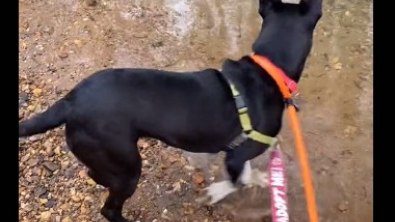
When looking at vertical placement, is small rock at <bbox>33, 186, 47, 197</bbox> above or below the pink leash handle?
below

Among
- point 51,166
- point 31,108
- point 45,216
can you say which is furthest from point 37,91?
point 45,216

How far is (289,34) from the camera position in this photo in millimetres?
3389

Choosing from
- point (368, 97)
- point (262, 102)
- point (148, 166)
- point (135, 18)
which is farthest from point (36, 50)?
point (368, 97)

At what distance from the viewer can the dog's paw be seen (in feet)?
12.4

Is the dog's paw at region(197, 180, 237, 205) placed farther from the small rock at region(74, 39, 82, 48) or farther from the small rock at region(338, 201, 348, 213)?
the small rock at region(74, 39, 82, 48)

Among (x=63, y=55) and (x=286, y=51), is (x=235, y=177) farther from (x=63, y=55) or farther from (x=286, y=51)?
(x=63, y=55)

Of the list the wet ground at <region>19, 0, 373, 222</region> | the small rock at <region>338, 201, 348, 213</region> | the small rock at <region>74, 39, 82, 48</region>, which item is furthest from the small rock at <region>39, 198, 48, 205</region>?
the small rock at <region>338, 201, 348, 213</region>

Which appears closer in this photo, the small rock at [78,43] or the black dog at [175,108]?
the black dog at [175,108]

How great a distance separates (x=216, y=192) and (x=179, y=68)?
1.30m

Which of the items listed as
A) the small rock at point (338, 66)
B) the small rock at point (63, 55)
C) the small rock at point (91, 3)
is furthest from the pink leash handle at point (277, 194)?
the small rock at point (91, 3)

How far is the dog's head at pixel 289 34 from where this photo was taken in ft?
11.0

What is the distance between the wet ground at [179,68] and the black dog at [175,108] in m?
0.50

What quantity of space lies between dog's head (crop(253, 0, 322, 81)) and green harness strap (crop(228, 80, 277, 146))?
30cm

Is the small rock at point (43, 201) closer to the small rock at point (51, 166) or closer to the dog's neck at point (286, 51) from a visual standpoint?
the small rock at point (51, 166)
